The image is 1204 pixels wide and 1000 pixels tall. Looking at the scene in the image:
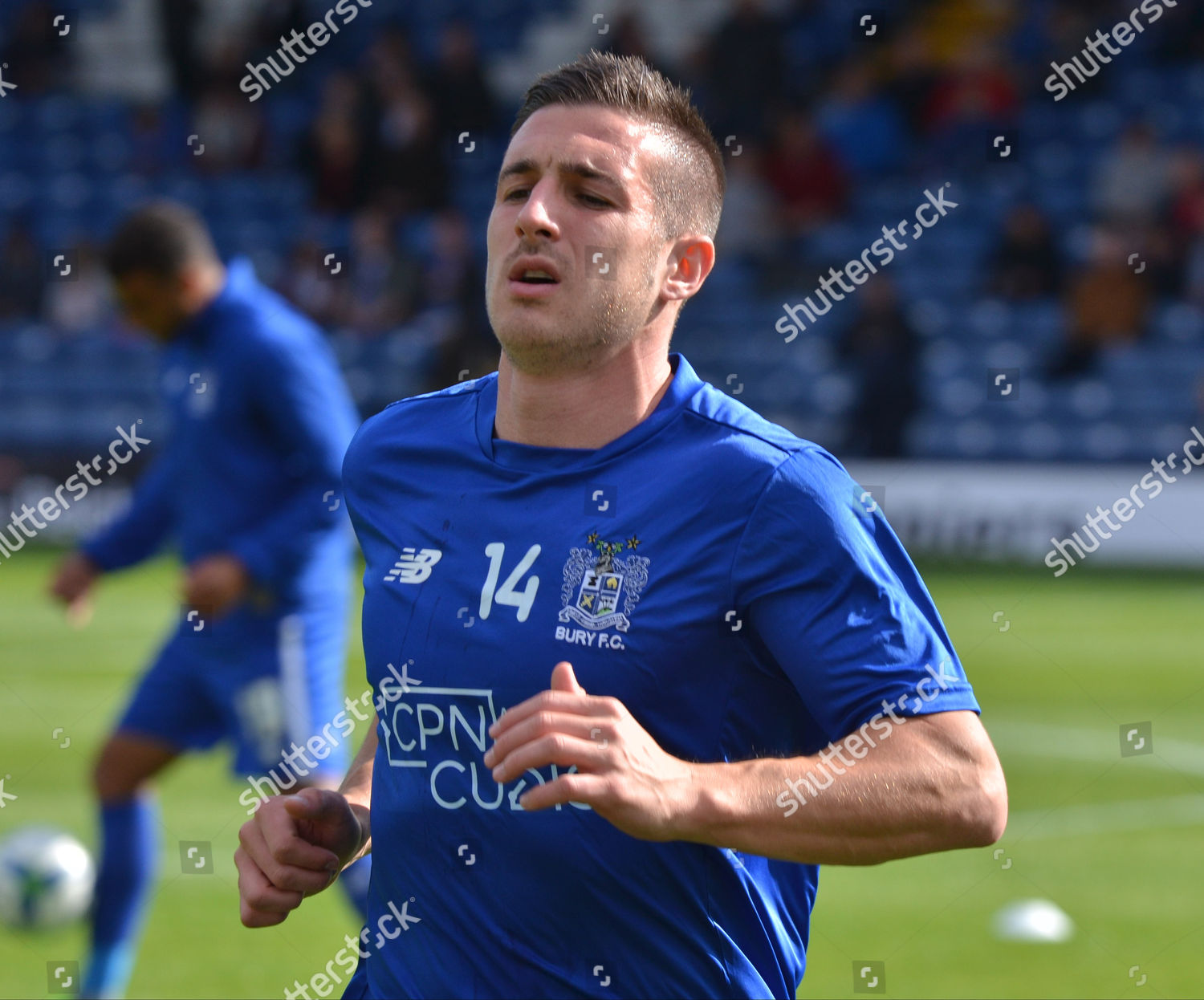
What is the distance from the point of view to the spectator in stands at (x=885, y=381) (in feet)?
52.0

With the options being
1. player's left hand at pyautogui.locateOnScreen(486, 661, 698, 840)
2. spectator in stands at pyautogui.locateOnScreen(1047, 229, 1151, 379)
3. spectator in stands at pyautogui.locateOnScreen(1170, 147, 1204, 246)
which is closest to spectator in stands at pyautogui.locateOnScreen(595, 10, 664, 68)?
spectator in stands at pyautogui.locateOnScreen(1047, 229, 1151, 379)

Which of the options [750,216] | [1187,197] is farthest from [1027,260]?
[750,216]

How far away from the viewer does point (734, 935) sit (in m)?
2.53

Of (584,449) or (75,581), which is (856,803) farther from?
(75,581)

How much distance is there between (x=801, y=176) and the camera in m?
18.2

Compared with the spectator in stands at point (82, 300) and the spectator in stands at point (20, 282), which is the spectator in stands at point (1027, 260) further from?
the spectator in stands at point (20, 282)

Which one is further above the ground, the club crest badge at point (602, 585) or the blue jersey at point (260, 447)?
the club crest badge at point (602, 585)

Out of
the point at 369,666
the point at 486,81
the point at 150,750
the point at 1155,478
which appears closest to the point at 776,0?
the point at 486,81

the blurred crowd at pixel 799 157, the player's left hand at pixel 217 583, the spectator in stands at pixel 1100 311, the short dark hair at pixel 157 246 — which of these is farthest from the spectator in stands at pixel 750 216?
the player's left hand at pixel 217 583

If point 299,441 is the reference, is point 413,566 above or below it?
above

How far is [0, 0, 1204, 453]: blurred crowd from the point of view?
17.0 m

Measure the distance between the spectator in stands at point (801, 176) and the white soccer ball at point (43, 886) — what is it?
13899mm

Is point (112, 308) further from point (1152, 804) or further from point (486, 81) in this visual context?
point (1152, 804)

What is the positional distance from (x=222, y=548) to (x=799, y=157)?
13376 millimetres
